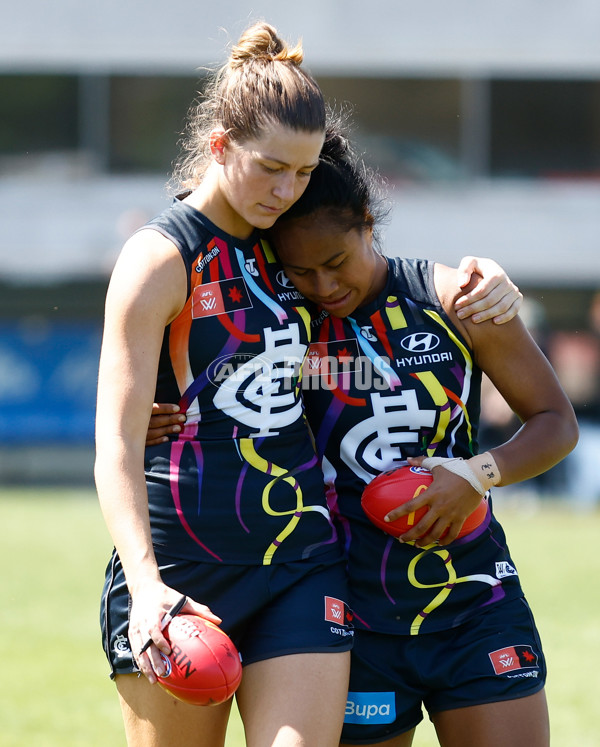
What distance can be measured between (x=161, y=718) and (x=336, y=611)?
1.90 feet

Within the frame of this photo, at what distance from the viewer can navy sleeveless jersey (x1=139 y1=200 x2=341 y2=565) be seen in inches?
121

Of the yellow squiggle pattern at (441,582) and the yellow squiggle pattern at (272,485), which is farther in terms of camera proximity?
the yellow squiggle pattern at (441,582)

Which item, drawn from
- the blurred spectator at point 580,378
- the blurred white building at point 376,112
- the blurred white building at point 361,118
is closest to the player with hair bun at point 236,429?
the blurred spectator at point 580,378

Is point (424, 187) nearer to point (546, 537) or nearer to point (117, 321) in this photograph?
point (546, 537)

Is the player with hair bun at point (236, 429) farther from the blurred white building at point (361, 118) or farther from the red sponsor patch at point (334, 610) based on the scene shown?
the blurred white building at point (361, 118)

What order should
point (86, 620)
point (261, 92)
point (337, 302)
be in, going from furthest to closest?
point (86, 620), point (337, 302), point (261, 92)

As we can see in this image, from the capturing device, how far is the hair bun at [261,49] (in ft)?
10.5

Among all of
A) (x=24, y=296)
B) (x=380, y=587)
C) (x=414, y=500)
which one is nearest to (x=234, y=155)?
(x=414, y=500)

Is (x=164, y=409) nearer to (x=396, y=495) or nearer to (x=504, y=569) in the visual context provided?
(x=396, y=495)

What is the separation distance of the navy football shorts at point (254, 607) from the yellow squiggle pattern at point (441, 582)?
285 mm

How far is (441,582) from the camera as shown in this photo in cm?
337

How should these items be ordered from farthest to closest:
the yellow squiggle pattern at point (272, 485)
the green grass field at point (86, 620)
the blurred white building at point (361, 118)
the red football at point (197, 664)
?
1. the blurred white building at point (361, 118)
2. the green grass field at point (86, 620)
3. the yellow squiggle pattern at point (272, 485)
4. the red football at point (197, 664)

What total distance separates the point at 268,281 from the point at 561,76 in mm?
16992

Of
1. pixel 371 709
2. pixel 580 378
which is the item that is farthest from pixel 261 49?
pixel 580 378
